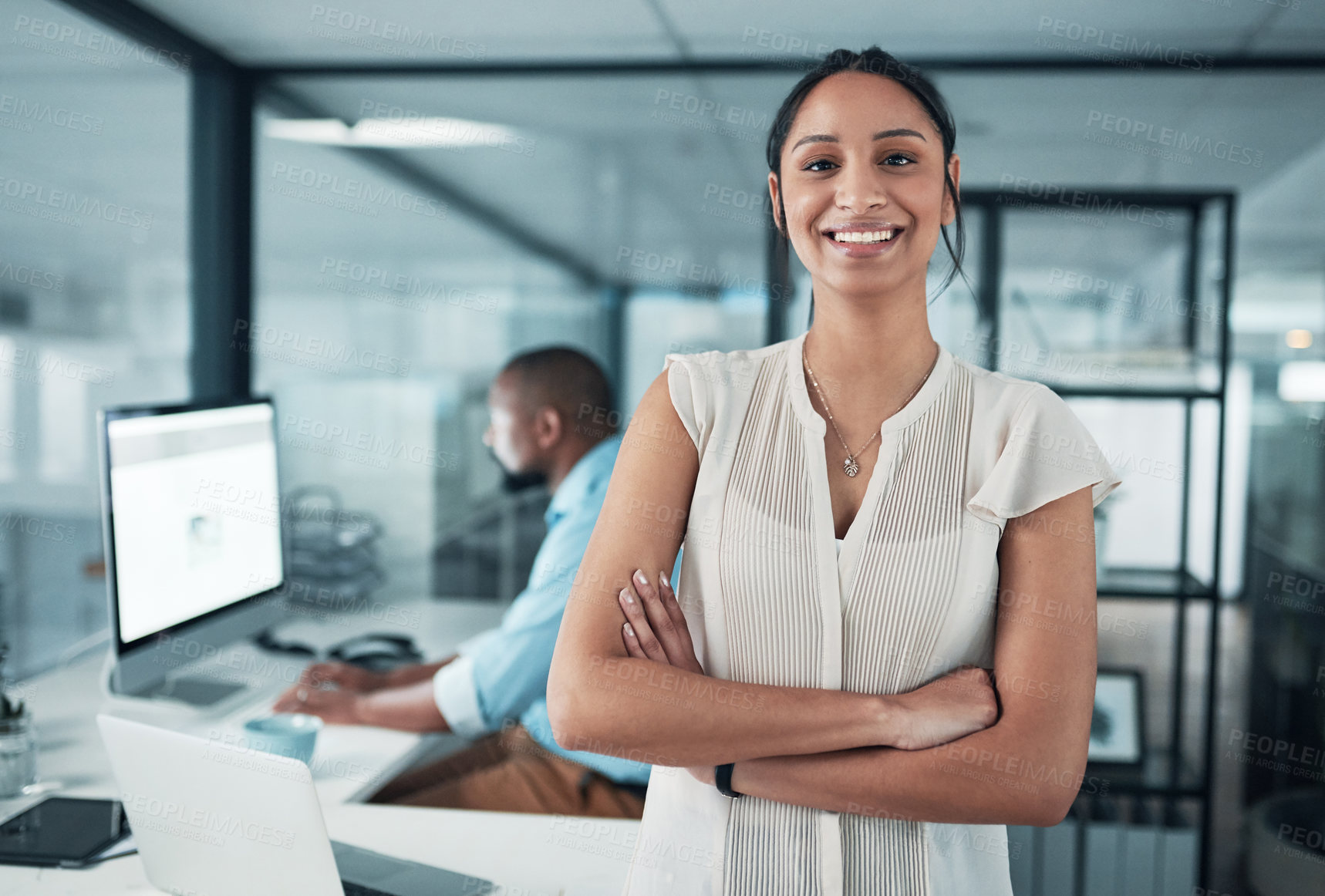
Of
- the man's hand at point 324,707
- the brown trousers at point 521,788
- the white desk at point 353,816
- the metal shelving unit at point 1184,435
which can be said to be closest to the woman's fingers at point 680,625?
the white desk at point 353,816

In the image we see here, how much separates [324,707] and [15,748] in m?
0.49

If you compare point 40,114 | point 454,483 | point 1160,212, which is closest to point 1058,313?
point 1160,212

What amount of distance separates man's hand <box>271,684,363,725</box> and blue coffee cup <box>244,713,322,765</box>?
21cm

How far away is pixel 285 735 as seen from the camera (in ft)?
4.97

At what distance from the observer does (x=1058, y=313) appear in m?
2.86

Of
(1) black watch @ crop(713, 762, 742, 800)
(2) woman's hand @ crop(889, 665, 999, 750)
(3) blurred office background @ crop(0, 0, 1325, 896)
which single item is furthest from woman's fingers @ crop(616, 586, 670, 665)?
(3) blurred office background @ crop(0, 0, 1325, 896)

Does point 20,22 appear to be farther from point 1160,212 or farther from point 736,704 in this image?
point 1160,212

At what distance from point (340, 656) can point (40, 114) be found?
1.58m

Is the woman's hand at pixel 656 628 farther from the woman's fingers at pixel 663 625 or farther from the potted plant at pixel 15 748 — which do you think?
the potted plant at pixel 15 748

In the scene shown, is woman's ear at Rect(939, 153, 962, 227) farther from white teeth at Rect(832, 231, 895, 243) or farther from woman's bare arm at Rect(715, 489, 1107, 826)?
woman's bare arm at Rect(715, 489, 1107, 826)

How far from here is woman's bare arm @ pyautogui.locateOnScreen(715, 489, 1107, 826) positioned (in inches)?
38.7

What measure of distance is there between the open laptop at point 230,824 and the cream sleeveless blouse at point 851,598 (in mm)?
351

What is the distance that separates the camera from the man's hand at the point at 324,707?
1.84 m

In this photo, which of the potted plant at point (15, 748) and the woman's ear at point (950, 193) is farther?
the potted plant at point (15, 748)
